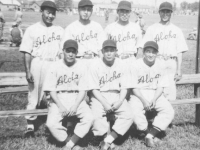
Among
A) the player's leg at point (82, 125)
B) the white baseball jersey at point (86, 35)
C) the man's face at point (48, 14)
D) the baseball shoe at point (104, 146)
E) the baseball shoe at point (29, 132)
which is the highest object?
the man's face at point (48, 14)

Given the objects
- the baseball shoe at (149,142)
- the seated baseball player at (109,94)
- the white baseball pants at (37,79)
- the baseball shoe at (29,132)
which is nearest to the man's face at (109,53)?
the seated baseball player at (109,94)

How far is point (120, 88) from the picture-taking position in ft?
13.9

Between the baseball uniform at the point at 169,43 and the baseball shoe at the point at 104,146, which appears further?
the baseball uniform at the point at 169,43

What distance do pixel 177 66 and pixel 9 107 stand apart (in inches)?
137

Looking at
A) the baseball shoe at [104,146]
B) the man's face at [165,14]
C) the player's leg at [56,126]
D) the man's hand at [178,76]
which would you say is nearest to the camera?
the player's leg at [56,126]

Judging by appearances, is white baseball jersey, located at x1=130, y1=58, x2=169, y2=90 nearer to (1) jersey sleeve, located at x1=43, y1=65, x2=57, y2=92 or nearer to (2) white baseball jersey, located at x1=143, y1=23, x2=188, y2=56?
(2) white baseball jersey, located at x1=143, y1=23, x2=188, y2=56

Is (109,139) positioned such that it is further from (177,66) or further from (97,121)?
(177,66)

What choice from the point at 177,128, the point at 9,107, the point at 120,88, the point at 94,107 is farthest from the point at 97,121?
the point at 9,107

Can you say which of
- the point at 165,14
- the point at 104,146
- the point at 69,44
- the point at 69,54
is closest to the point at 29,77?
the point at 69,54

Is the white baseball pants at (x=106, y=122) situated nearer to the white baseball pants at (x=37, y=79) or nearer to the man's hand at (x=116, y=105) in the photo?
the man's hand at (x=116, y=105)

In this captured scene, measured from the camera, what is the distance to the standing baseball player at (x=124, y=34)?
4.55 m

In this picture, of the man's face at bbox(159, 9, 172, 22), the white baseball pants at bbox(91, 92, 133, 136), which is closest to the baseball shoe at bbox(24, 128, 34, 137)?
the white baseball pants at bbox(91, 92, 133, 136)

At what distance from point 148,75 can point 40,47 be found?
1815 millimetres

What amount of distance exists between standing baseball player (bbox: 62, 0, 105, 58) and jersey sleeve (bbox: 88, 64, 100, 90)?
36cm
